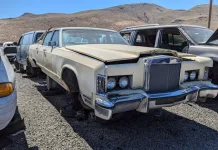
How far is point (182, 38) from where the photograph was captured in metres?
6.49

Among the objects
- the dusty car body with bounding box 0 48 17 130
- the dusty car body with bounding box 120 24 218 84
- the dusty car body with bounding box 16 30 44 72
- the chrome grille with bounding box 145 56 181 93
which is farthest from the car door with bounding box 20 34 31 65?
the chrome grille with bounding box 145 56 181 93

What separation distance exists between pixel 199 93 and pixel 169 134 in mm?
868

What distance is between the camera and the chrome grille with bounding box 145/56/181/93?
3.34 metres

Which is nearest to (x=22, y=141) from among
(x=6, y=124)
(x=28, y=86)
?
(x=6, y=124)

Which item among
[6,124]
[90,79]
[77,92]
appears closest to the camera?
[6,124]

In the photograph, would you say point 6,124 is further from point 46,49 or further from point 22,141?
point 46,49

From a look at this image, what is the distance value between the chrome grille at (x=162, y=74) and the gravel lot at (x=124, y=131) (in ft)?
2.77

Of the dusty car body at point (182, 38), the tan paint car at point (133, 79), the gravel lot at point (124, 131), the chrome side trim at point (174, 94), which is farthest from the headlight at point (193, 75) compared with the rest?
the dusty car body at point (182, 38)

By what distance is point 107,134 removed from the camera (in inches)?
149

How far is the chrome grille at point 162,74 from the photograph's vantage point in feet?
10.9

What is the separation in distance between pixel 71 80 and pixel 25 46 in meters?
6.00

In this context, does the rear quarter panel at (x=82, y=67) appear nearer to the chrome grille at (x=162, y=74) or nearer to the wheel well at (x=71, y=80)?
the wheel well at (x=71, y=80)

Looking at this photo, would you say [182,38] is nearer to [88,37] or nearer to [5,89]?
[88,37]

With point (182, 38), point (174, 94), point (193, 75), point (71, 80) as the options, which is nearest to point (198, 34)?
point (182, 38)
